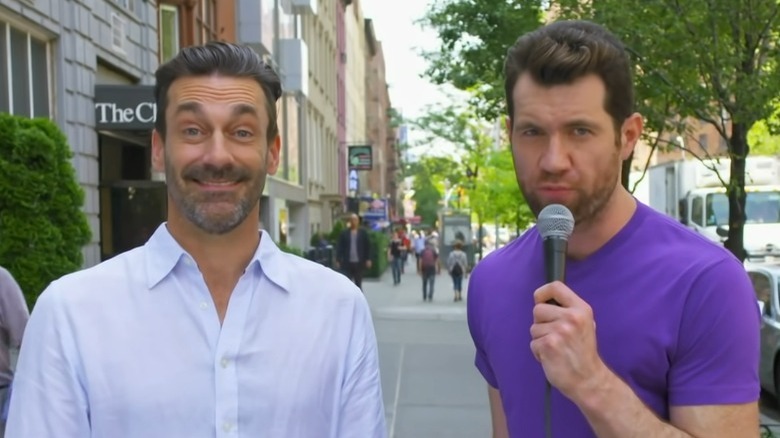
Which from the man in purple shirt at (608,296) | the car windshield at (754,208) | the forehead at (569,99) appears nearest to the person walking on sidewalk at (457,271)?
the car windshield at (754,208)

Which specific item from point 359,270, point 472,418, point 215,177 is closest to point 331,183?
point 359,270

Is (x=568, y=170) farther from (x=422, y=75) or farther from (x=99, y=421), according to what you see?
(x=422, y=75)

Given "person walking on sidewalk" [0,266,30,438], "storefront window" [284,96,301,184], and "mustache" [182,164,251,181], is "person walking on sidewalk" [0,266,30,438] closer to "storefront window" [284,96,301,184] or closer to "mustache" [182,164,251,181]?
"mustache" [182,164,251,181]

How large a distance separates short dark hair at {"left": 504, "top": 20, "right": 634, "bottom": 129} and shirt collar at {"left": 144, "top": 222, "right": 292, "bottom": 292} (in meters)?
0.69

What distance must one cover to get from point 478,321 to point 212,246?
72 centimetres

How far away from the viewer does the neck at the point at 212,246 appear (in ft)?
7.48

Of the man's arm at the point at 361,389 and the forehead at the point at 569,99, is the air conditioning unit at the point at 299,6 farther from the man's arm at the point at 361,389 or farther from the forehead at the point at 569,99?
the forehead at the point at 569,99

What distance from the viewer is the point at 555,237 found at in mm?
1947

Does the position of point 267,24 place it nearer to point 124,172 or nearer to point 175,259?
point 124,172

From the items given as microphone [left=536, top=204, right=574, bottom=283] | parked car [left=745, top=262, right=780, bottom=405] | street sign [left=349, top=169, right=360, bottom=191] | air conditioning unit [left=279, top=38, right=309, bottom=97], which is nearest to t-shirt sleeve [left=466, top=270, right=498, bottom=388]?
microphone [left=536, top=204, right=574, bottom=283]

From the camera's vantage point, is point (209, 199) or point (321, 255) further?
point (321, 255)

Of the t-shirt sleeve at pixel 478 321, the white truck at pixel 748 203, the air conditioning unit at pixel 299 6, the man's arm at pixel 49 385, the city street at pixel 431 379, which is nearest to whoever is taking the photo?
the man's arm at pixel 49 385

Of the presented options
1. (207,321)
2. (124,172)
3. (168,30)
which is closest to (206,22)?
(168,30)

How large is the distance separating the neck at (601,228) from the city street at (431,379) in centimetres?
659
